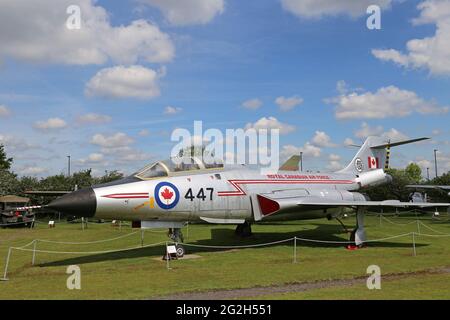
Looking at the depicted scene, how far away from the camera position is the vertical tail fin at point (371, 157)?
59.6 feet

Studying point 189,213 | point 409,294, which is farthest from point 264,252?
point 409,294

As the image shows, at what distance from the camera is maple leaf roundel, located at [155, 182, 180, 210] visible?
426 inches

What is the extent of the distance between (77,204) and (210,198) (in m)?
3.80

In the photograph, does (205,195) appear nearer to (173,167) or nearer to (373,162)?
(173,167)

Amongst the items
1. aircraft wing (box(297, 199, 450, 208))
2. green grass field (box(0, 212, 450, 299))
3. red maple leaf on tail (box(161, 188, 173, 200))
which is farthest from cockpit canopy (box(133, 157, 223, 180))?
aircraft wing (box(297, 199, 450, 208))

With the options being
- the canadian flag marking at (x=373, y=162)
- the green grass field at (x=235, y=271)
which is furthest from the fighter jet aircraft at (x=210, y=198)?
the canadian flag marking at (x=373, y=162)

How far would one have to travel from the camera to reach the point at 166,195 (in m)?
10.9

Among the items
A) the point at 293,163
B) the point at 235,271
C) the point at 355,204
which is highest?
the point at 293,163

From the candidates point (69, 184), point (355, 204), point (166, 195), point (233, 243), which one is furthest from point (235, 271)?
point (69, 184)

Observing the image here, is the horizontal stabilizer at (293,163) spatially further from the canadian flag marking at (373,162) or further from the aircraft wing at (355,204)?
the aircraft wing at (355,204)

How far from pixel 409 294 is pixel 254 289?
2.66m

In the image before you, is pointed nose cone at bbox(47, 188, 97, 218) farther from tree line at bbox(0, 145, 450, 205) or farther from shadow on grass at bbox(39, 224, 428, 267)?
tree line at bbox(0, 145, 450, 205)

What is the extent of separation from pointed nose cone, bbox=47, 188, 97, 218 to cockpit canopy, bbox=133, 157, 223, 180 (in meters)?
1.50

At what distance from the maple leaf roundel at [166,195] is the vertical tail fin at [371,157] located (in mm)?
9328
